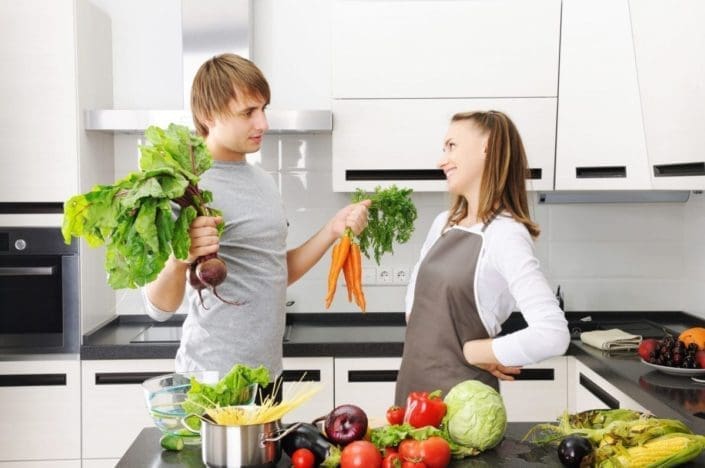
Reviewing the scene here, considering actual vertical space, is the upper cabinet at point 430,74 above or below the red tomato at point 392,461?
above

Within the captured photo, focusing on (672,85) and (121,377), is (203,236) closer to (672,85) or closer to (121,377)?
(121,377)

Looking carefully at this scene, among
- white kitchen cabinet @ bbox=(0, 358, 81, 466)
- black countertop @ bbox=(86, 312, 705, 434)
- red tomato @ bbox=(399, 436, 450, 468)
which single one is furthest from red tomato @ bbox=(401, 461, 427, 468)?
white kitchen cabinet @ bbox=(0, 358, 81, 466)

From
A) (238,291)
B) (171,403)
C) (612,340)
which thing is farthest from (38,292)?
(612,340)

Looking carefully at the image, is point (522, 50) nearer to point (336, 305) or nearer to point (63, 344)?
point (336, 305)

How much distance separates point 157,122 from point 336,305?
1.19 metres

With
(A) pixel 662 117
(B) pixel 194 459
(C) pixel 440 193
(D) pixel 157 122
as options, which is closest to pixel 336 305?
(C) pixel 440 193

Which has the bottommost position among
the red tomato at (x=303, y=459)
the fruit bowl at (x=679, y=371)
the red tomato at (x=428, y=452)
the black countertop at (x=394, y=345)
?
the black countertop at (x=394, y=345)

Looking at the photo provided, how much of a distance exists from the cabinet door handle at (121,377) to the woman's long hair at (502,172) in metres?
1.61

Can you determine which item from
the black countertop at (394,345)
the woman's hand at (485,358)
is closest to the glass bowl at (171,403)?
the woman's hand at (485,358)

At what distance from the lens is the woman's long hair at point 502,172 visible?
2133 mm

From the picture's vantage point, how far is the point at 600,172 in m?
3.31

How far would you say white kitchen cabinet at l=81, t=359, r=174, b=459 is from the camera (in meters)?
3.10

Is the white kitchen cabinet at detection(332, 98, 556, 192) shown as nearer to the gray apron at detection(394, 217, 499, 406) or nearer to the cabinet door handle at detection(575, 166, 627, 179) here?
the cabinet door handle at detection(575, 166, 627, 179)

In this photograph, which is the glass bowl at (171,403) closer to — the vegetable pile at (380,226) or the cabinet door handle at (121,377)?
the vegetable pile at (380,226)
